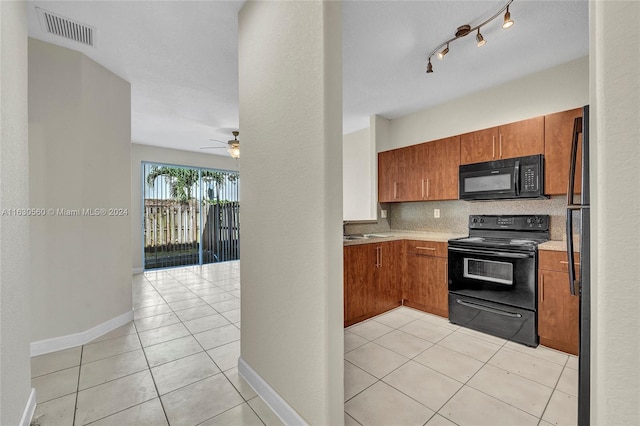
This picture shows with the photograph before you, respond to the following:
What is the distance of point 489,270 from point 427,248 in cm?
67

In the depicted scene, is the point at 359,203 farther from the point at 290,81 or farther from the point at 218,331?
the point at 290,81

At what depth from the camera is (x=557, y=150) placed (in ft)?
8.39

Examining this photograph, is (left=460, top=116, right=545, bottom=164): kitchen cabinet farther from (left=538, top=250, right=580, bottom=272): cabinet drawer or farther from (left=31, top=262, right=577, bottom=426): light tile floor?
(left=31, top=262, right=577, bottom=426): light tile floor

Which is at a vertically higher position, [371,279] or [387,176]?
[387,176]

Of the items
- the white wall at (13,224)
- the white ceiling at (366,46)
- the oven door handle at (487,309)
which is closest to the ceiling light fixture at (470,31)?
the white ceiling at (366,46)

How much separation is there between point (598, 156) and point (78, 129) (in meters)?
3.56

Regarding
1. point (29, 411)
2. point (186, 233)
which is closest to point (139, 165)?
point (186, 233)

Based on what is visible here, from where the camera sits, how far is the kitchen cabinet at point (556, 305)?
2.23 meters

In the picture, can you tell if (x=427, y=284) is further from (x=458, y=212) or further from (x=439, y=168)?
(x=439, y=168)

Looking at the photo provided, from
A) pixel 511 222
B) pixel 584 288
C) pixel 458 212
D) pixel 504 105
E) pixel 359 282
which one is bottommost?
pixel 359 282

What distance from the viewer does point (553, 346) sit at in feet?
7.70

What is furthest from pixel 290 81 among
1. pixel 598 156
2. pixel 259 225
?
pixel 598 156

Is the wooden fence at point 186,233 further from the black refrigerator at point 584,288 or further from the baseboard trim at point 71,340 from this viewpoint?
the black refrigerator at point 584,288

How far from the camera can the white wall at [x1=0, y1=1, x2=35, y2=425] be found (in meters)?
1.25
